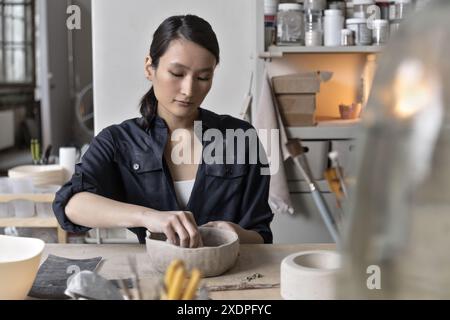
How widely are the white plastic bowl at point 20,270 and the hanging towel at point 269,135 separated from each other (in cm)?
131

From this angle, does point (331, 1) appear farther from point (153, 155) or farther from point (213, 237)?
point (213, 237)

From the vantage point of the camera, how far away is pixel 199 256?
94cm

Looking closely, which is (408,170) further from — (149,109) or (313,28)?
(313,28)

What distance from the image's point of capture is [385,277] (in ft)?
1.11

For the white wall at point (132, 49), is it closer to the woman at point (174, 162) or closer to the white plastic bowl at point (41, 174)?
the white plastic bowl at point (41, 174)

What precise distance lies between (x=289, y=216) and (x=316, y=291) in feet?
4.77

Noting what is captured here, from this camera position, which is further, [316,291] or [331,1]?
[331,1]

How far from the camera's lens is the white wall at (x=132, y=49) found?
197 cm

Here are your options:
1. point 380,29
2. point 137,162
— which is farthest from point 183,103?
point 380,29

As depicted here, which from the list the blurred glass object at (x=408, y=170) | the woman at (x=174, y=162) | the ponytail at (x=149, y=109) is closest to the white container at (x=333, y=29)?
the woman at (x=174, y=162)

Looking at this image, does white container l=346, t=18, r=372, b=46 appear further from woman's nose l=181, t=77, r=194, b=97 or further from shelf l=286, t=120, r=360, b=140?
woman's nose l=181, t=77, r=194, b=97

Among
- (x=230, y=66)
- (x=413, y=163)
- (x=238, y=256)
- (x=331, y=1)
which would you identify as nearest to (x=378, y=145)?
(x=413, y=163)

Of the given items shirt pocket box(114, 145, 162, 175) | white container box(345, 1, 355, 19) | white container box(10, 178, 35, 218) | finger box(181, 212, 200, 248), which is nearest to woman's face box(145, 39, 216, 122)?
shirt pocket box(114, 145, 162, 175)

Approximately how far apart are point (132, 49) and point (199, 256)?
119 cm
